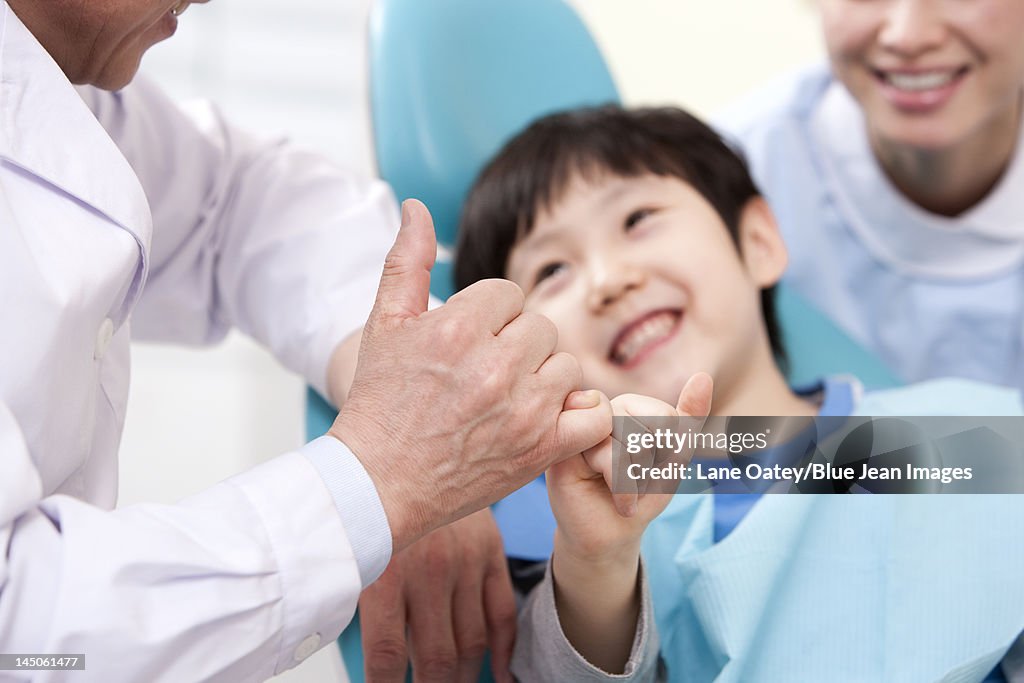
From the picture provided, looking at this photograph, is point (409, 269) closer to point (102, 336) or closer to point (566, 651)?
point (102, 336)

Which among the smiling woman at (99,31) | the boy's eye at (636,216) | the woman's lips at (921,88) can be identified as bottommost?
the boy's eye at (636,216)

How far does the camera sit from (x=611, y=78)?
1619 mm

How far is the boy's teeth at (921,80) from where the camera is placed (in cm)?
131

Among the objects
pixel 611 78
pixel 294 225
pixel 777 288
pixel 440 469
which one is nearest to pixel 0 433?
pixel 440 469

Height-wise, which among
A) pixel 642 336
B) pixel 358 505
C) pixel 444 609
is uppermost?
pixel 358 505

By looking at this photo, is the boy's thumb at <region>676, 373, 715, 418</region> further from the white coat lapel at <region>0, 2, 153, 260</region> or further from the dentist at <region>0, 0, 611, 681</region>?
the white coat lapel at <region>0, 2, 153, 260</region>

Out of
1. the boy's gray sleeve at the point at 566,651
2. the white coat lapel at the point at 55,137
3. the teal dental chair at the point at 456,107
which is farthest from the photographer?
the teal dental chair at the point at 456,107

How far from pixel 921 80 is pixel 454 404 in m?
0.93

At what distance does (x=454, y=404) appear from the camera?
655 mm

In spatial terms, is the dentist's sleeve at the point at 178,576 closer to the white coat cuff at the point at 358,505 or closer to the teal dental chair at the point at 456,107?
the white coat cuff at the point at 358,505

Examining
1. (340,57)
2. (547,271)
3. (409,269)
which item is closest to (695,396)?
(409,269)

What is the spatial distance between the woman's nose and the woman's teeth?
1.65 feet

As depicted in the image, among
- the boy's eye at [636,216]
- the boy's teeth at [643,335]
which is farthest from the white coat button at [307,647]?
the boy's eye at [636,216]

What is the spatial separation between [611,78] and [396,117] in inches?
15.0
